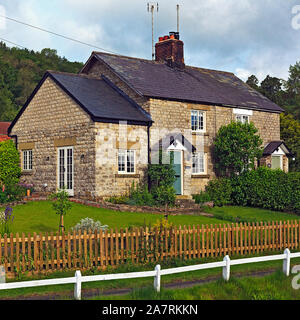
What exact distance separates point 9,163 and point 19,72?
64.2 meters

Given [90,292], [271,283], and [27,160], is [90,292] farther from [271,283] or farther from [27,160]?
[27,160]

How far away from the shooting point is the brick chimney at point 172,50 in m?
34.8

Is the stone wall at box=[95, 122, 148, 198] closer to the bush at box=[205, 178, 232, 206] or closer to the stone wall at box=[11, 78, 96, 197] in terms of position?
the stone wall at box=[11, 78, 96, 197]

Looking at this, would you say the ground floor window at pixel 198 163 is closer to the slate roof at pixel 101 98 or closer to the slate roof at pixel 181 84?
the slate roof at pixel 181 84

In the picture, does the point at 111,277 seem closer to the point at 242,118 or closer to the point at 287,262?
the point at 287,262

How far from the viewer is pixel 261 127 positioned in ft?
117

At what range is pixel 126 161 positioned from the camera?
27.1 meters

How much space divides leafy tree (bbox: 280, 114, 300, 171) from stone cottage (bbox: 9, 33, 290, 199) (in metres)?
8.51

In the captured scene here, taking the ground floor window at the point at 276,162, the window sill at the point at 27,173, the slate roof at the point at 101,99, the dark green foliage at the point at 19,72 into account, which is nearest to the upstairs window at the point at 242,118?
the ground floor window at the point at 276,162

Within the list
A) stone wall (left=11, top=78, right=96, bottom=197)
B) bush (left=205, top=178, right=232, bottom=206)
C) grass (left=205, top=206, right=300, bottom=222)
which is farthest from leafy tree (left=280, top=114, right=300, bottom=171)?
stone wall (left=11, top=78, right=96, bottom=197)

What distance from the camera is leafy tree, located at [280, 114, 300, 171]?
4334 centimetres

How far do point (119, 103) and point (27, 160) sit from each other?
22.6ft

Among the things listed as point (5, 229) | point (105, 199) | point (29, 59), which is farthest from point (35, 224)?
point (29, 59)

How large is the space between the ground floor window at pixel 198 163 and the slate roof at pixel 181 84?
3264mm
